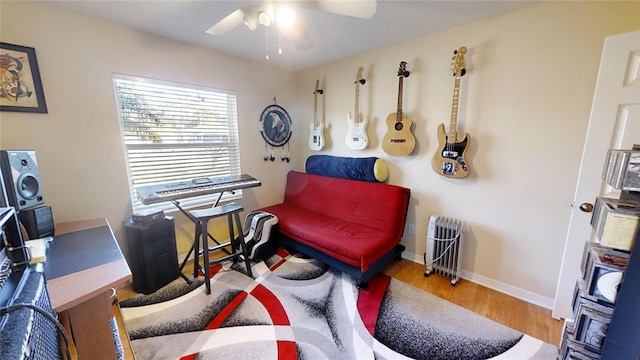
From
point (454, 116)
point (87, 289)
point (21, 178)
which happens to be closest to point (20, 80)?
point (21, 178)

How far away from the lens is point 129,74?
2.04 m

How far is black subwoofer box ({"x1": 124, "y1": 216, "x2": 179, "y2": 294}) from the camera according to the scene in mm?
1930

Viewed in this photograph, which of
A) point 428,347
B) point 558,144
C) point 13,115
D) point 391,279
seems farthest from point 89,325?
point 558,144

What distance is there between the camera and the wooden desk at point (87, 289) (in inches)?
40.4

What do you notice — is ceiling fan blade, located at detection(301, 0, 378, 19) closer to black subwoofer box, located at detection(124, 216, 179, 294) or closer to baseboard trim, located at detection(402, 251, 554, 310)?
black subwoofer box, located at detection(124, 216, 179, 294)

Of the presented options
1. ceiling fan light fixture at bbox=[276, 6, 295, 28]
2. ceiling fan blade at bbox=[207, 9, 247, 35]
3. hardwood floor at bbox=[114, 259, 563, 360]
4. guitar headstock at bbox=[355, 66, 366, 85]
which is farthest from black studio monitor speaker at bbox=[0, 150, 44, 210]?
guitar headstock at bbox=[355, 66, 366, 85]

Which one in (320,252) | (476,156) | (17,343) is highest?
(476,156)

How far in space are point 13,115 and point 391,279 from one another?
3144 mm

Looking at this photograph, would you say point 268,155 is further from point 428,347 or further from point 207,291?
point 428,347

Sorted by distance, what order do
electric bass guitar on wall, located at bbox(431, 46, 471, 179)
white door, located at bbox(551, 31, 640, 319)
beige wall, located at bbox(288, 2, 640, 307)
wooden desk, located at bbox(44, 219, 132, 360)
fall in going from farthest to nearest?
electric bass guitar on wall, located at bbox(431, 46, 471, 179)
beige wall, located at bbox(288, 2, 640, 307)
white door, located at bbox(551, 31, 640, 319)
wooden desk, located at bbox(44, 219, 132, 360)

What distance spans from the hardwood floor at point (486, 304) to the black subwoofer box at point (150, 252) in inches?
7.6

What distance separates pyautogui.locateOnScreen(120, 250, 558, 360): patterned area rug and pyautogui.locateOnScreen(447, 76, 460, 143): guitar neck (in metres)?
1.36

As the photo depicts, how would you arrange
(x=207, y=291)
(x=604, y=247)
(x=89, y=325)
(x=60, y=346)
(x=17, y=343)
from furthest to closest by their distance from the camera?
(x=207, y=291)
(x=89, y=325)
(x=604, y=247)
(x=60, y=346)
(x=17, y=343)

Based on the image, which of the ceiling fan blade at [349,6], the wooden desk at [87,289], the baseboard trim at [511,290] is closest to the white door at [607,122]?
the baseboard trim at [511,290]
